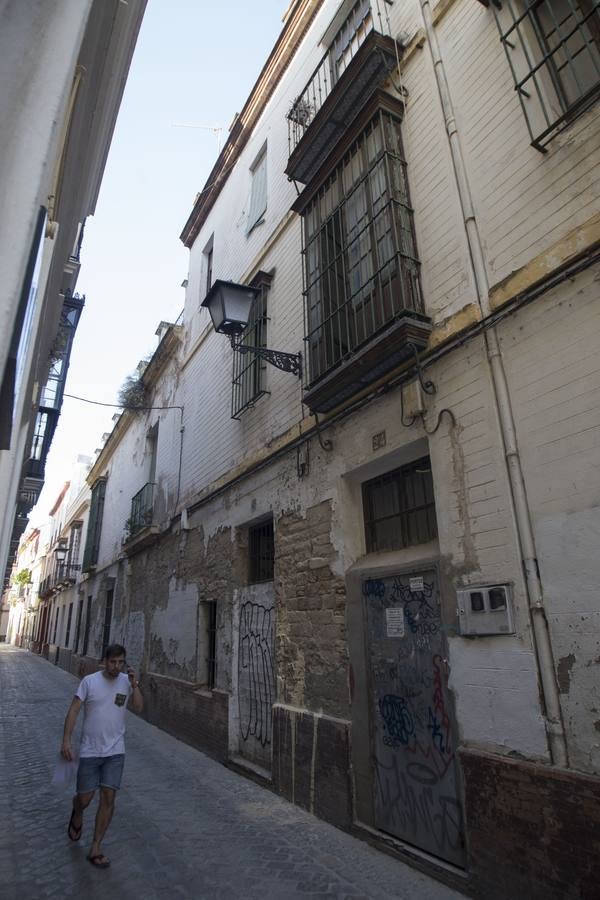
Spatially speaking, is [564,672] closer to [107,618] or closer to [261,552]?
[261,552]

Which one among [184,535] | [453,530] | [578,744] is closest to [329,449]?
[453,530]

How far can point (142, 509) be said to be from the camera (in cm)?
1266

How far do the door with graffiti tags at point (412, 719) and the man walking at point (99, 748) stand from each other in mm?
2073

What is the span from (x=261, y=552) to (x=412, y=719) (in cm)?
351

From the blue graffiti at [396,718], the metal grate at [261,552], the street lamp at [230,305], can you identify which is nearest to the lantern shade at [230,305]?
the street lamp at [230,305]

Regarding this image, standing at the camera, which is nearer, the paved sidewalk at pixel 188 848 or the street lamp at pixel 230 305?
the paved sidewalk at pixel 188 848

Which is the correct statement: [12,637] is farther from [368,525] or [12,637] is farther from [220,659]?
[368,525]

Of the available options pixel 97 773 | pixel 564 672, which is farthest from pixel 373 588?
pixel 97 773

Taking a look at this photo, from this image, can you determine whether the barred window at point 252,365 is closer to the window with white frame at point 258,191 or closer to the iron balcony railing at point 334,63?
the window with white frame at point 258,191

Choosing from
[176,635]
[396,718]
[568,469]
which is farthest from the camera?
[176,635]

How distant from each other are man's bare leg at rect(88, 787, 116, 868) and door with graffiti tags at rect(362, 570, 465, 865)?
6.81 feet

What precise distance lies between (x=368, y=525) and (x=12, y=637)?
5838 centimetres

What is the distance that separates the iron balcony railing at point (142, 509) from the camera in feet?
39.9

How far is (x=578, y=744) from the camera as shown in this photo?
10.0ft
